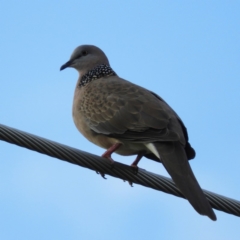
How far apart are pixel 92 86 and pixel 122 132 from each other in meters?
1.09

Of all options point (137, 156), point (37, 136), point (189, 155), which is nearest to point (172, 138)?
point (189, 155)

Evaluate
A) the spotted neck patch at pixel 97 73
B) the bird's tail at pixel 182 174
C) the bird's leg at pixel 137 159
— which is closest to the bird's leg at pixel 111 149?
the bird's leg at pixel 137 159

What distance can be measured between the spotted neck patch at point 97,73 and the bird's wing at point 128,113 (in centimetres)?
33

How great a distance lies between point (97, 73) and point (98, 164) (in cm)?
250

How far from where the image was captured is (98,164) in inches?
179

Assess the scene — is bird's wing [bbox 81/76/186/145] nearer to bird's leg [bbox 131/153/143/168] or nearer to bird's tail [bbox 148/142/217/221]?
bird's tail [bbox 148/142/217/221]

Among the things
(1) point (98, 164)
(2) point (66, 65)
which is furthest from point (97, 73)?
(1) point (98, 164)

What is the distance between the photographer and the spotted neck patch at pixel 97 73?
6758 mm

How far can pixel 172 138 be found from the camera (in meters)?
5.11

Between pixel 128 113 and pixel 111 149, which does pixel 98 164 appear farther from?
pixel 128 113

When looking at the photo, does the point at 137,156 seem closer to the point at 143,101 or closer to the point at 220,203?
the point at 143,101

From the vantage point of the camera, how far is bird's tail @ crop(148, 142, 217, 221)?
14.6ft

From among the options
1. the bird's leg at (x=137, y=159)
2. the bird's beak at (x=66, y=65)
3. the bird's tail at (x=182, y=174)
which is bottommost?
the bird's leg at (x=137, y=159)

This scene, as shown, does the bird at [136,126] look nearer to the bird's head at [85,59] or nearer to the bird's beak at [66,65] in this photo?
the bird's head at [85,59]
